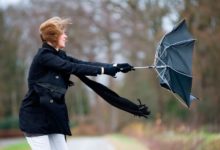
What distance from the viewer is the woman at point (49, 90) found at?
18.5ft

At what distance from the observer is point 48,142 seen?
5711 millimetres

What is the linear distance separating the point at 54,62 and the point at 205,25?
27285 mm

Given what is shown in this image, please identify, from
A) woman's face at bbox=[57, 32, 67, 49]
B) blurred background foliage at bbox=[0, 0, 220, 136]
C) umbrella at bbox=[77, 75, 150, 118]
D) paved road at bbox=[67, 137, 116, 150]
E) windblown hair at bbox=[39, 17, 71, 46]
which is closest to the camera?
windblown hair at bbox=[39, 17, 71, 46]

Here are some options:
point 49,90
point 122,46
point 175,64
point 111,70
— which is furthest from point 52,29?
point 122,46

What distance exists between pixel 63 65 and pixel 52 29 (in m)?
0.35

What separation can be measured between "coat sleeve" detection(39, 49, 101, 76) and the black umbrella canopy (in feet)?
2.80

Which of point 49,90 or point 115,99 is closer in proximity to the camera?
point 49,90

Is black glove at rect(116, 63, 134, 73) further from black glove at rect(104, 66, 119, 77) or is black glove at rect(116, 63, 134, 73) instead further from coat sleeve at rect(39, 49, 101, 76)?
coat sleeve at rect(39, 49, 101, 76)

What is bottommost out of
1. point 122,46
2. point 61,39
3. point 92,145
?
point 92,145

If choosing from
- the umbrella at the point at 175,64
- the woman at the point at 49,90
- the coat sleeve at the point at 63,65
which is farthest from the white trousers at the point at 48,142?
A: the umbrella at the point at 175,64

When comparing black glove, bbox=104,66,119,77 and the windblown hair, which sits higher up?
the windblown hair

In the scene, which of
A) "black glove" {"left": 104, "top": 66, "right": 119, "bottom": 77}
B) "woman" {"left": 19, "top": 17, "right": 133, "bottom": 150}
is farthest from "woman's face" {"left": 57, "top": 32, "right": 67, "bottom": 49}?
"black glove" {"left": 104, "top": 66, "right": 119, "bottom": 77}

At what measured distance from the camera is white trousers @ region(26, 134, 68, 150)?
18.7 feet

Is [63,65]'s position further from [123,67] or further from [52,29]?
[123,67]
